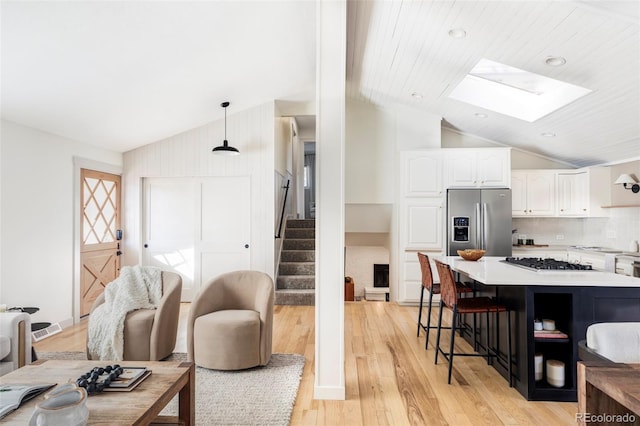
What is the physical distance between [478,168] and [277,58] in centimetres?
320

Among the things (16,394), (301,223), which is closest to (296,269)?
(301,223)

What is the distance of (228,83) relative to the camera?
4.30 meters

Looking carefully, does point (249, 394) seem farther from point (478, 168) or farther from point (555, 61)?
point (478, 168)

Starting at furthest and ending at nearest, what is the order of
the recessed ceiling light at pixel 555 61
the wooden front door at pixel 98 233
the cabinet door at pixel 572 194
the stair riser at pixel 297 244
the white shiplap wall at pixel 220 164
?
the stair riser at pixel 297 244, the white shiplap wall at pixel 220 164, the cabinet door at pixel 572 194, the wooden front door at pixel 98 233, the recessed ceiling light at pixel 555 61

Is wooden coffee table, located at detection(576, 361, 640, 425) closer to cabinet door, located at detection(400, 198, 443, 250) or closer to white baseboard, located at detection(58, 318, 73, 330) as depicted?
cabinet door, located at detection(400, 198, 443, 250)

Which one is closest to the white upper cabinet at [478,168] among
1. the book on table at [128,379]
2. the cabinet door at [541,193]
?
the cabinet door at [541,193]

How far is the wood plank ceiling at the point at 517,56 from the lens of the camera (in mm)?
2504

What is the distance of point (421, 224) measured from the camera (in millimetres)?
5086

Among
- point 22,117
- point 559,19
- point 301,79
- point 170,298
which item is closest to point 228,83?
point 301,79

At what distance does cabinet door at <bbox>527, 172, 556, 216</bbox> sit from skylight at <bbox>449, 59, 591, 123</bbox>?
1.36 m

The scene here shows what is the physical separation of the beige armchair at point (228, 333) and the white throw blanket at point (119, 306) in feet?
1.83

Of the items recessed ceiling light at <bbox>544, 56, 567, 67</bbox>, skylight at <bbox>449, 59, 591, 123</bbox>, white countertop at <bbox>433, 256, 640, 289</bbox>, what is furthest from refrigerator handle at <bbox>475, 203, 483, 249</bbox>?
recessed ceiling light at <bbox>544, 56, 567, 67</bbox>

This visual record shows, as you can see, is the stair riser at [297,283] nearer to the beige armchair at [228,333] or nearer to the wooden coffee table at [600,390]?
the beige armchair at [228,333]

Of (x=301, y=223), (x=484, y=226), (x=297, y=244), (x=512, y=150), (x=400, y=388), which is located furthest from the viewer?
(x=301, y=223)
